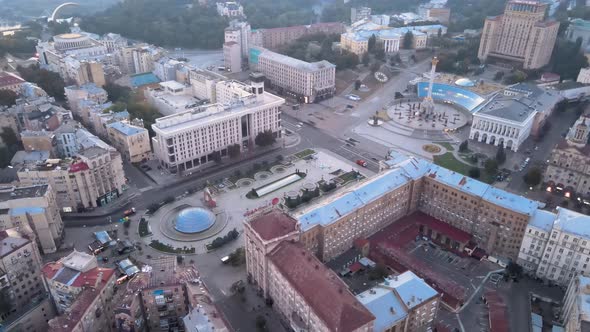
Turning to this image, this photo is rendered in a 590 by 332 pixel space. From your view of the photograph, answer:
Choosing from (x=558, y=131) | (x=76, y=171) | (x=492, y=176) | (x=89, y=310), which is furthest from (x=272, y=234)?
(x=558, y=131)

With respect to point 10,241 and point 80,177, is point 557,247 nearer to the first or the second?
A: point 10,241

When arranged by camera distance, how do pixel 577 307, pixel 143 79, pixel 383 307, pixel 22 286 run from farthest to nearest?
pixel 143 79, pixel 22 286, pixel 383 307, pixel 577 307

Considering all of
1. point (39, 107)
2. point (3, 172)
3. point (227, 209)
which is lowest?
point (227, 209)

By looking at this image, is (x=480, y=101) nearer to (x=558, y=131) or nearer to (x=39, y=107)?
(x=558, y=131)

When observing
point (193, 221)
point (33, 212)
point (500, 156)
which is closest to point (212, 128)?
point (193, 221)

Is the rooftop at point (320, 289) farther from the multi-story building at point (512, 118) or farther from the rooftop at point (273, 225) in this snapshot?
the multi-story building at point (512, 118)

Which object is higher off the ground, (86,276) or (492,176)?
(86,276)

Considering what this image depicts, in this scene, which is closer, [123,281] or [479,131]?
[123,281]
